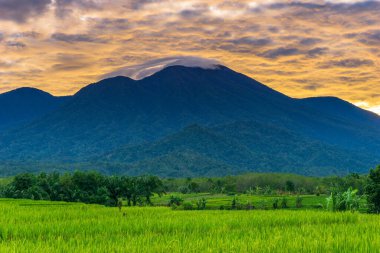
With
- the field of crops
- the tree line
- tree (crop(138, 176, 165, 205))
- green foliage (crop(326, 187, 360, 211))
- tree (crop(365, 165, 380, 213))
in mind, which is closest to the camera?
the field of crops

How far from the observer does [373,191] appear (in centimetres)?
6575

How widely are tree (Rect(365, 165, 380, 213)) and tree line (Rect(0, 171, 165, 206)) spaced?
2267 inches

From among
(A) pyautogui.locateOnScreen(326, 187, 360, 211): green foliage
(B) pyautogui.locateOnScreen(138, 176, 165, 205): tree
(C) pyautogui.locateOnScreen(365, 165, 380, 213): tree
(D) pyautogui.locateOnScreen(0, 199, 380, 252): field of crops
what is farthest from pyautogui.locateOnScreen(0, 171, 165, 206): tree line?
(D) pyautogui.locateOnScreen(0, 199, 380, 252): field of crops

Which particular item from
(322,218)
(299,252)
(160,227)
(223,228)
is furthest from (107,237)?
(322,218)

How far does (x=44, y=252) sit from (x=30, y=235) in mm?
5016

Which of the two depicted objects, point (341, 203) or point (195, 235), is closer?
point (195, 235)

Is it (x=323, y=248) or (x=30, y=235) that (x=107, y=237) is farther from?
(x=323, y=248)

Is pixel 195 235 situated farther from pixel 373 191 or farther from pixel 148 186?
pixel 148 186

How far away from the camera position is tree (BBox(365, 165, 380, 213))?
64.6 m

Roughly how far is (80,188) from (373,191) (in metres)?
66.2

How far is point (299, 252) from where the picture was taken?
1016 centimetres

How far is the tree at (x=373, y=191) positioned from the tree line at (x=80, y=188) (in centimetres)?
5759

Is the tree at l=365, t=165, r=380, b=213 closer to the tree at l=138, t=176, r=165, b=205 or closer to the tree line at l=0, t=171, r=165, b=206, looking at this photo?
the tree line at l=0, t=171, r=165, b=206

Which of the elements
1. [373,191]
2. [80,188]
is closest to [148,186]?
[80,188]
